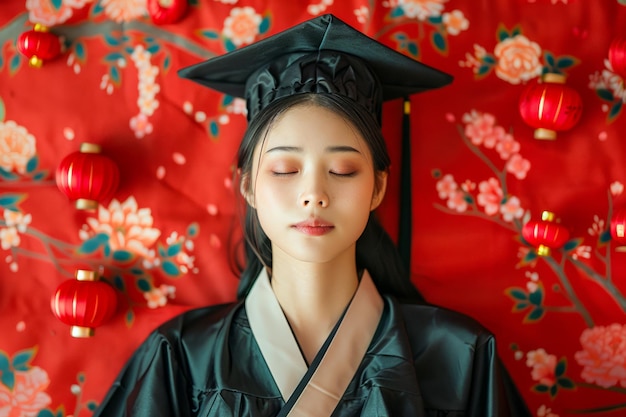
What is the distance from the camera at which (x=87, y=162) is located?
1.74m

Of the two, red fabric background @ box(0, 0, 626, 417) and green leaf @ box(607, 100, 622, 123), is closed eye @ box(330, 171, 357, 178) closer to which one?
red fabric background @ box(0, 0, 626, 417)

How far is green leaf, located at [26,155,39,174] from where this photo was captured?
6.15 ft

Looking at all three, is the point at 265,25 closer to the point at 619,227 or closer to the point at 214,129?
the point at 214,129

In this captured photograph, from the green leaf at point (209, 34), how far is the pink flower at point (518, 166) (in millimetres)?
907

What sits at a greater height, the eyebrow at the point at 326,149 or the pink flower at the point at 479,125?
the pink flower at the point at 479,125

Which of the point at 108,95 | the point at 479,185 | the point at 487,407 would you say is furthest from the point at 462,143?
the point at 108,95

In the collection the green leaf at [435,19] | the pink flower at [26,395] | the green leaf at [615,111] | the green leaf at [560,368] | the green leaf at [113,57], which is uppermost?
the green leaf at [435,19]

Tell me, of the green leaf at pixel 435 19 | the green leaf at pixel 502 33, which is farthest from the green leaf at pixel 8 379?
the green leaf at pixel 502 33

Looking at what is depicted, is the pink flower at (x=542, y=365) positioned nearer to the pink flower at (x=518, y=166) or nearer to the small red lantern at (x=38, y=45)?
the pink flower at (x=518, y=166)

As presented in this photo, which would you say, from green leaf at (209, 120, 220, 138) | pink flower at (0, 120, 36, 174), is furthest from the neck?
pink flower at (0, 120, 36, 174)

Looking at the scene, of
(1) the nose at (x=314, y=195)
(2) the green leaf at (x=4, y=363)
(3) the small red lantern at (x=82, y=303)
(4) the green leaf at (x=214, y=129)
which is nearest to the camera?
(1) the nose at (x=314, y=195)

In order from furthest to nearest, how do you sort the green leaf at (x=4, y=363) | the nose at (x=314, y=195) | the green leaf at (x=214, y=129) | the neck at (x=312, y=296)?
the green leaf at (x=214, y=129) → the green leaf at (x=4, y=363) → the neck at (x=312, y=296) → the nose at (x=314, y=195)

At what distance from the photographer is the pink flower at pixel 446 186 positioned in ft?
6.22

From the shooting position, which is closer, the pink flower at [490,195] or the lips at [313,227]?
the lips at [313,227]
